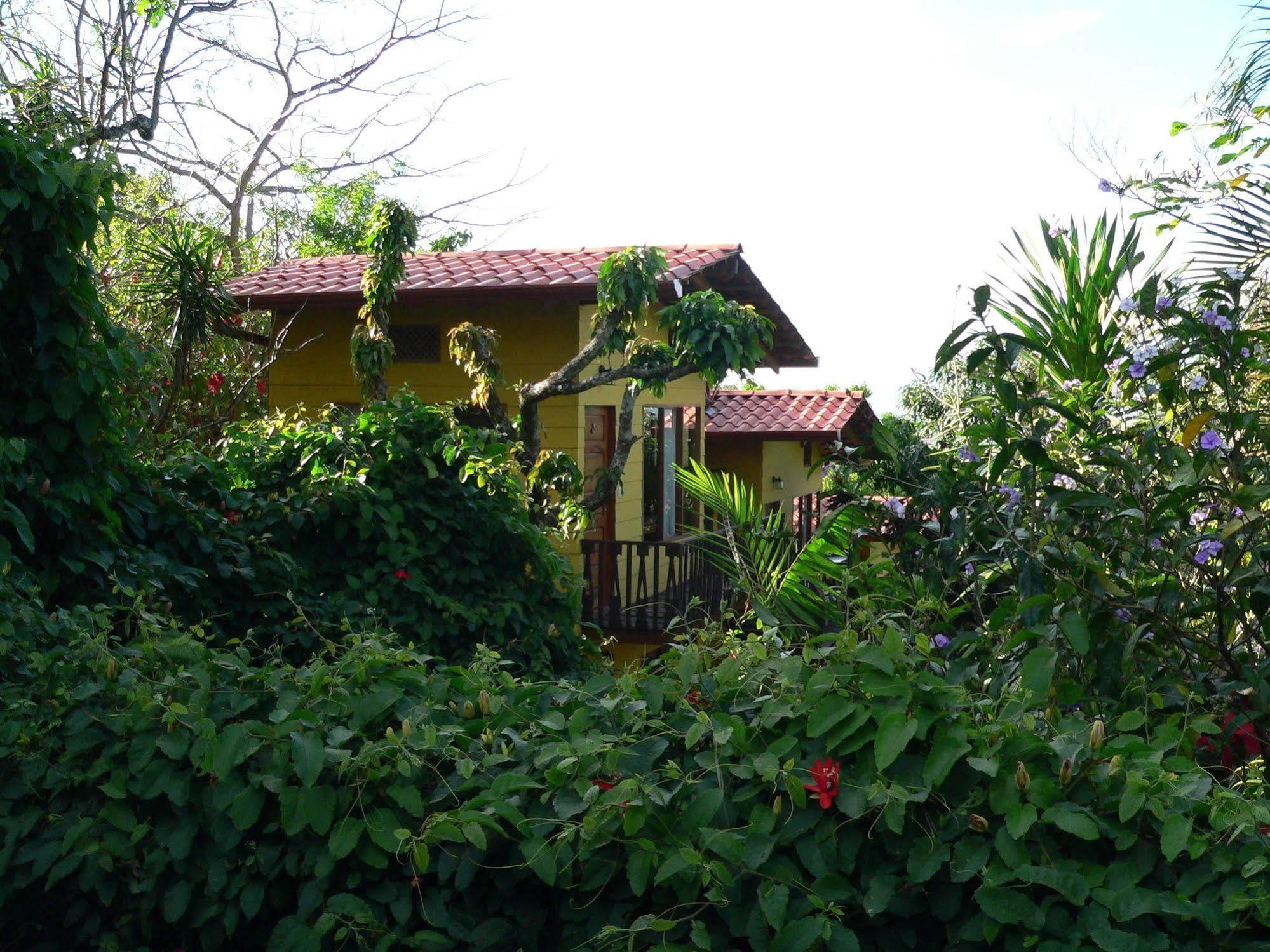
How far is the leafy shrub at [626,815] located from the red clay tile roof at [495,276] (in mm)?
7680

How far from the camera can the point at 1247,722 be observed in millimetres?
2662

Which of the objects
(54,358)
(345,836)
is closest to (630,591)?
(54,358)

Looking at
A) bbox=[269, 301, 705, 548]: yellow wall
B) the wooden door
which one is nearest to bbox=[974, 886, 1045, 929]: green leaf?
the wooden door

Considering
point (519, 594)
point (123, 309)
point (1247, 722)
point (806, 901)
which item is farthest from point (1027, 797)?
point (123, 309)

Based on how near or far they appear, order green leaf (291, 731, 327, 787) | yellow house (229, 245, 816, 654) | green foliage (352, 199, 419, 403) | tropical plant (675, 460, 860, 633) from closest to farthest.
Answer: green leaf (291, 731, 327, 787) → tropical plant (675, 460, 860, 633) → green foliage (352, 199, 419, 403) → yellow house (229, 245, 816, 654)

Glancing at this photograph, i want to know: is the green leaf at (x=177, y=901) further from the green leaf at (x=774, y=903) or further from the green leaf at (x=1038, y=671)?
the green leaf at (x=1038, y=671)

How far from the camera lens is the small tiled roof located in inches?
628

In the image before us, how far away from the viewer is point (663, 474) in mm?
13375

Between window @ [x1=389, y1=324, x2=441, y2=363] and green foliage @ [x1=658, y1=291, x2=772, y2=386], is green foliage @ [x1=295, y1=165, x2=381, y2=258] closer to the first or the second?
window @ [x1=389, y1=324, x2=441, y2=363]

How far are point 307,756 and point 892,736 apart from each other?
1102 millimetres

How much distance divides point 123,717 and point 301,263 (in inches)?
466

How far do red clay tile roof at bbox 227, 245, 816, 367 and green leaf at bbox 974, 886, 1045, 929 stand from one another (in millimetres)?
8229

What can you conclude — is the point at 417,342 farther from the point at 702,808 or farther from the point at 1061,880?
the point at 1061,880

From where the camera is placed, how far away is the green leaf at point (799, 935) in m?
1.93
